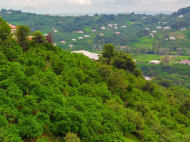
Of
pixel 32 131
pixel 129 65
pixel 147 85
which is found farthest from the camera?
pixel 129 65

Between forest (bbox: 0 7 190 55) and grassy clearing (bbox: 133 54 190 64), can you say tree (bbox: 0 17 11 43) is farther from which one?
forest (bbox: 0 7 190 55)

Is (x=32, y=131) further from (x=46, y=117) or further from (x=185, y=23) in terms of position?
(x=185, y=23)

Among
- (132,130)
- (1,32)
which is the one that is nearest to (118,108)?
(132,130)

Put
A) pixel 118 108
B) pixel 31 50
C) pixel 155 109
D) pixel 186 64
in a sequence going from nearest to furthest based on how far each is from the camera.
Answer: pixel 118 108
pixel 31 50
pixel 155 109
pixel 186 64

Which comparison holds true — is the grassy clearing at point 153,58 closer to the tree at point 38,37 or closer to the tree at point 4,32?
the tree at point 38,37

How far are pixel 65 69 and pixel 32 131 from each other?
9.28 m

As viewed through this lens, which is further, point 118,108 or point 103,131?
point 118,108

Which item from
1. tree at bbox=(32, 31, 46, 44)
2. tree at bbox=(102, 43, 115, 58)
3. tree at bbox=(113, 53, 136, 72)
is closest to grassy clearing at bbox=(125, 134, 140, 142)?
tree at bbox=(32, 31, 46, 44)

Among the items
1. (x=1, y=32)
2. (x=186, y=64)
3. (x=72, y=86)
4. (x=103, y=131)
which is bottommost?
(x=186, y=64)

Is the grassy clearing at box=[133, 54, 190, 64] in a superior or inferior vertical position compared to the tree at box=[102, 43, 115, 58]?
inferior

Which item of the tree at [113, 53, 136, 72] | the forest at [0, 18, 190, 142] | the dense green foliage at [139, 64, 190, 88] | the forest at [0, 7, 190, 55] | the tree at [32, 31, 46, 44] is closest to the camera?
the forest at [0, 18, 190, 142]

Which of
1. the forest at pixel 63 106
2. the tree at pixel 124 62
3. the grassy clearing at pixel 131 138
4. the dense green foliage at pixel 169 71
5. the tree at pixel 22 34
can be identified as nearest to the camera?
the forest at pixel 63 106

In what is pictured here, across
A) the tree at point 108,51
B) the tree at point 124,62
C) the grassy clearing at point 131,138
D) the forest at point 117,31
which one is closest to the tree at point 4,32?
the grassy clearing at point 131,138

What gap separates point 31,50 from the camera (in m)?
18.0
